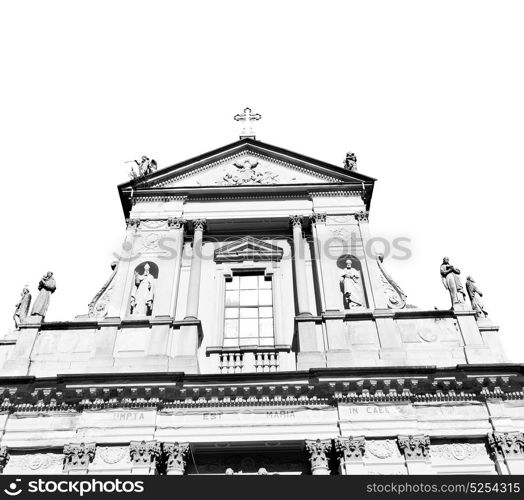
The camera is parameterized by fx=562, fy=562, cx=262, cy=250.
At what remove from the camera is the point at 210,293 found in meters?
14.8

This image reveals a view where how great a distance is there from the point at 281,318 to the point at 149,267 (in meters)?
3.63

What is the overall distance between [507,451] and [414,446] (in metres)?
1.76

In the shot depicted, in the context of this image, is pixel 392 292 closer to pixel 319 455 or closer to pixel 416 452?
pixel 416 452

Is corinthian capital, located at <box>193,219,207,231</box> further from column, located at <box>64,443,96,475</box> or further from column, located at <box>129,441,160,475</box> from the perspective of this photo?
column, located at <box>64,443,96,475</box>

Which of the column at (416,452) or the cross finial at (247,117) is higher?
the cross finial at (247,117)

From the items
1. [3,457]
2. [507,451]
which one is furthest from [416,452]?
[3,457]

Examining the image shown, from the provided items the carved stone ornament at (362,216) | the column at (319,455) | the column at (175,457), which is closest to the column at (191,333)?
the column at (175,457)

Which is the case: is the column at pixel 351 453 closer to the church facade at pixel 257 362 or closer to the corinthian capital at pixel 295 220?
the church facade at pixel 257 362

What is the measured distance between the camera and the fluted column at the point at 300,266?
1371 centimetres

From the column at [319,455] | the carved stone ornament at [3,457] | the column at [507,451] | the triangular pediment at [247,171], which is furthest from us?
the triangular pediment at [247,171]

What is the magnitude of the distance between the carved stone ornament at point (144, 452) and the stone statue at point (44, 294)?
427cm

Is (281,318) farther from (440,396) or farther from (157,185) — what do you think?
(157,185)

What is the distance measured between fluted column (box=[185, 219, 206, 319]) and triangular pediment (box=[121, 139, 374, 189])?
1492mm
